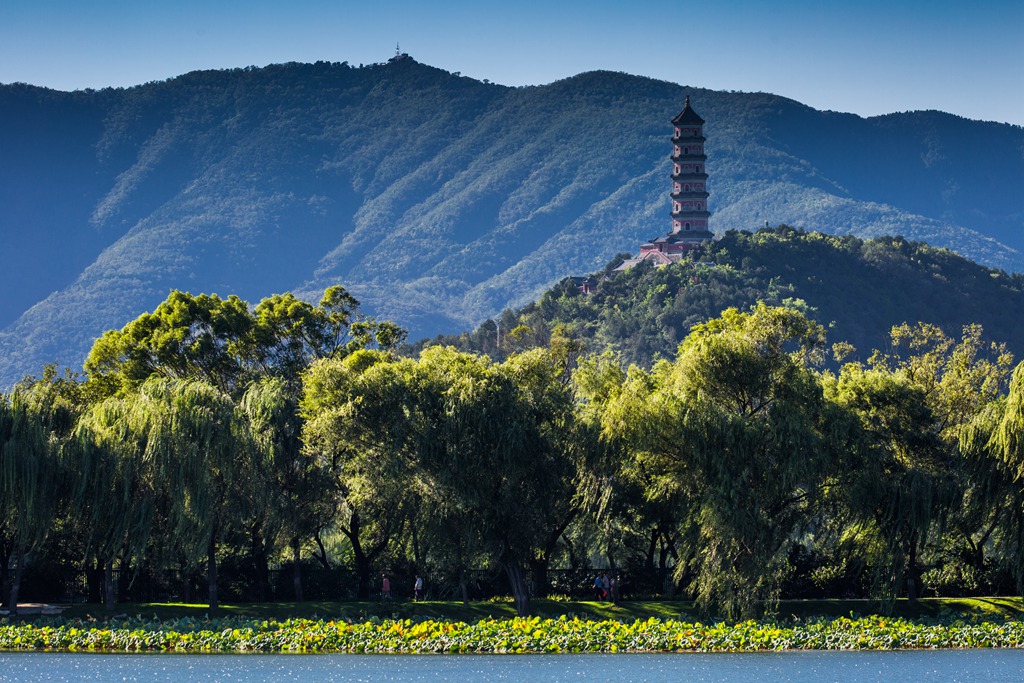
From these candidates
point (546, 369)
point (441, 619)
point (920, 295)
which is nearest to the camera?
point (441, 619)

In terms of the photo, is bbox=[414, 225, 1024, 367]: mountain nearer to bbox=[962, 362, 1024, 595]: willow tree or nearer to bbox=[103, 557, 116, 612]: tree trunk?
bbox=[962, 362, 1024, 595]: willow tree

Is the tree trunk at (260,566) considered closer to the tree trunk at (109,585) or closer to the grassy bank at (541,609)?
the grassy bank at (541,609)

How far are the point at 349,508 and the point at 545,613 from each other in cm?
660

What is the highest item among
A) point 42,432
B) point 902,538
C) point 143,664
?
point 42,432

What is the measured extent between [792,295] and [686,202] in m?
26.0

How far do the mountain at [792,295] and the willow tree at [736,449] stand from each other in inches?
3194

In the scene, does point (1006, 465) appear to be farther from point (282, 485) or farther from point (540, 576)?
point (282, 485)

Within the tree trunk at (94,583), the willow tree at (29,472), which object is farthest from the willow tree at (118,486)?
the tree trunk at (94,583)

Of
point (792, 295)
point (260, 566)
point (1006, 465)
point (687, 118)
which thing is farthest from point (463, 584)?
point (687, 118)

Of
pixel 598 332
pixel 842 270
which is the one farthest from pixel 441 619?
pixel 842 270

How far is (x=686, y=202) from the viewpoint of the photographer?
15525 centimetres

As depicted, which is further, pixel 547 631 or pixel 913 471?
pixel 913 471

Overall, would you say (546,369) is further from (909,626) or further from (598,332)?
(598,332)

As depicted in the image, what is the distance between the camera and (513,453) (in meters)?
37.8
